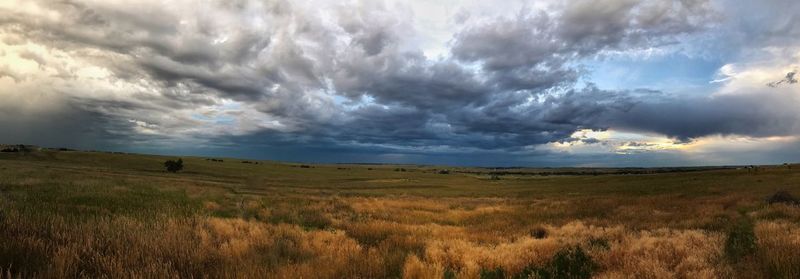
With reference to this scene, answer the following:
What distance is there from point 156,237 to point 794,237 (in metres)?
12.5

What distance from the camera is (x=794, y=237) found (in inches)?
373

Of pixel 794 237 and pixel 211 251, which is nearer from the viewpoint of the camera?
pixel 211 251

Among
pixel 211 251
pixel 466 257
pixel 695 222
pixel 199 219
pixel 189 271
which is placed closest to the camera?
pixel 189 271

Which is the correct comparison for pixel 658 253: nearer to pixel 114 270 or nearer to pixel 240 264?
pixel 240 264

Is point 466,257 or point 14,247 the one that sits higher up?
point 14,247

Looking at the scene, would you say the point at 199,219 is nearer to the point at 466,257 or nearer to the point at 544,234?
the point at 466,257

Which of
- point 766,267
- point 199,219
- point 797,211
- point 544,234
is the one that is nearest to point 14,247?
point 199,219

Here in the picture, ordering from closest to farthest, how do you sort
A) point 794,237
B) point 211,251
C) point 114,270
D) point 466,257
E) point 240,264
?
point 114,270 → point 240,264 → point 211,251 → point 466,257 → point 794,237

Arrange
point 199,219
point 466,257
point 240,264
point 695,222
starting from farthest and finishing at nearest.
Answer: point 695,222
point 199,219
point 466,257
point 240,264

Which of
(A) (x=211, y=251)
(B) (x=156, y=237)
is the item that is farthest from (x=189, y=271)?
(B) (x=156, y=237)

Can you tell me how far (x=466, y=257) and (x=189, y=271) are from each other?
189 inches

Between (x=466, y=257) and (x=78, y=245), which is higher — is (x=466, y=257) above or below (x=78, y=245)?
below

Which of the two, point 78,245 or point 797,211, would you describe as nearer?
point 78,245

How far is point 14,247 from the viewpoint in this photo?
5.45 meters
